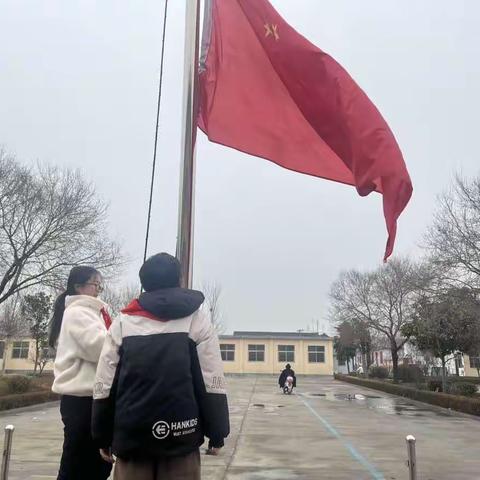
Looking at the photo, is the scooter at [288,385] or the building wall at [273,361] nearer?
the scooter at [288,385]

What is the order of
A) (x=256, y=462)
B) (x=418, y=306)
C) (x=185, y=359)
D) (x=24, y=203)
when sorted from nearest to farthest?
(x=185, y=359) → (x=256, y=462) → (x=24, y=203) → (x=418, y=306)

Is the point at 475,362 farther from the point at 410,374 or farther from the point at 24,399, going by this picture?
the point at 24,399

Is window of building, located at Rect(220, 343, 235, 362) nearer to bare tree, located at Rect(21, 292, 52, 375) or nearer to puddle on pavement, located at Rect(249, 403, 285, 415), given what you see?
bare tree, located at Rect(21, 292, 52, 375)

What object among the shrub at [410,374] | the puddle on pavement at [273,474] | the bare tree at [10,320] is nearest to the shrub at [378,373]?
the shrub at [410,374]

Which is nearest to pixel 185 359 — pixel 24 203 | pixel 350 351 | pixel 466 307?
pixel 466 307

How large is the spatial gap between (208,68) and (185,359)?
12.0 ft

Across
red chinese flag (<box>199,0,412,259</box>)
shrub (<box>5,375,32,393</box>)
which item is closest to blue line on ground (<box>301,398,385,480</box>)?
red chinese flag (<box>199,0,412,259</box>)

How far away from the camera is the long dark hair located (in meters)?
3.61

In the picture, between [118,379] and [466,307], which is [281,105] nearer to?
[118,379]

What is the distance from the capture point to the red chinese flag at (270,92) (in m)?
5.09

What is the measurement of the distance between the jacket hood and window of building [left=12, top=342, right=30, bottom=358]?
196 feet

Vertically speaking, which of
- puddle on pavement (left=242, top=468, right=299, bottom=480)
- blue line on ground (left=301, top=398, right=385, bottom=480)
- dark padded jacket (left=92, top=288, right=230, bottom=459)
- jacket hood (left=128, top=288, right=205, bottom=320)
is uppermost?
jacket hood (left=128, top=288, right=205, bottom=320)

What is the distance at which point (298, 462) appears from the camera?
29.7 feet

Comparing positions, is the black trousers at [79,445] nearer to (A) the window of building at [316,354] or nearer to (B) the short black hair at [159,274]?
(B) the short black hair at [159,274]
